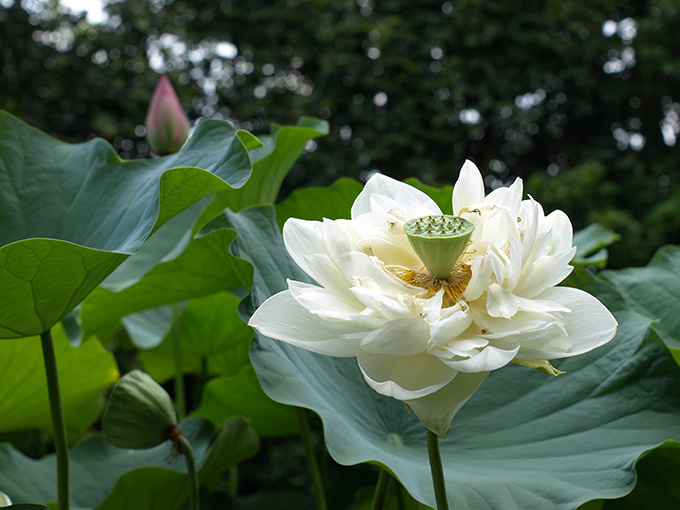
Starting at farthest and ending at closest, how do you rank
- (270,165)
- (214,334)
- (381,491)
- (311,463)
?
(214,334) < (270,165) < (311,463) < (381,491)

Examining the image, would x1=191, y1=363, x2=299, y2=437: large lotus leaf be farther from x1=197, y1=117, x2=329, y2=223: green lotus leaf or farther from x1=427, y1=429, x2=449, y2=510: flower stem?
x1=427, y1=429, x2=449, y2=510: flower stem

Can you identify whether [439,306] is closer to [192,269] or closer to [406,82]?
[192,269]

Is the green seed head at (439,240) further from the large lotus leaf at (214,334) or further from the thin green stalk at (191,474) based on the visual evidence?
the large lotus leaf at (214,334)

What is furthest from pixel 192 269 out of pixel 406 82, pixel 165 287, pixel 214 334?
pixel 406 82

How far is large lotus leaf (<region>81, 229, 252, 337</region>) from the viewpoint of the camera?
69 centimetres

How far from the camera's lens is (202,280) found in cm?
73

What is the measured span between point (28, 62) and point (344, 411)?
329 centimetres

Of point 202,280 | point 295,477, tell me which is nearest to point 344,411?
point 202,280

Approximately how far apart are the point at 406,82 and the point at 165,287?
2.57m

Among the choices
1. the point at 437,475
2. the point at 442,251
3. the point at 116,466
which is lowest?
the point at 116,466

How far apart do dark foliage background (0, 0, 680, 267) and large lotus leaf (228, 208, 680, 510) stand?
2441mm

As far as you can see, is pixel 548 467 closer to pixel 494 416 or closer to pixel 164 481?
pixel 494 416

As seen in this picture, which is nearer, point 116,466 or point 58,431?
point 58,431

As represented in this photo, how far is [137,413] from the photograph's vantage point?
0.53 meters
